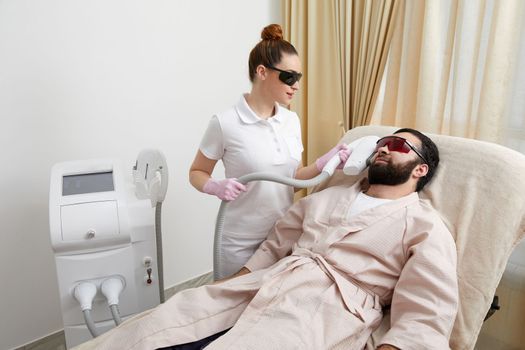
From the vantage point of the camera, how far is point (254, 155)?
1.44 meters

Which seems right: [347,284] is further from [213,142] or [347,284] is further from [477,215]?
[213,142]

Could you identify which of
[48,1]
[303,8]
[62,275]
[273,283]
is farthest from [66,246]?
[303,8]

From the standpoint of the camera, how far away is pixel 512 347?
1688mm

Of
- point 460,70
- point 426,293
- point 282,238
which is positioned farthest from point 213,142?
point 460,70

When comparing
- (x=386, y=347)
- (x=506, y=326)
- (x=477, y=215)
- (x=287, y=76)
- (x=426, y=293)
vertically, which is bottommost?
(x=506, y=326)

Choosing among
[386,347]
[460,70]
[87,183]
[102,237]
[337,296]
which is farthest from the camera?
[460,70]

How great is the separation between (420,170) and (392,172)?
95 millimetres

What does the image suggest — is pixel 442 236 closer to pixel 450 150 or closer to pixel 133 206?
pixel 450 150

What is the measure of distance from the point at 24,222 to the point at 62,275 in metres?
0.68

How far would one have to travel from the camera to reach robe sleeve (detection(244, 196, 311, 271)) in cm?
146

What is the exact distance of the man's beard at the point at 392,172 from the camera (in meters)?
1.34

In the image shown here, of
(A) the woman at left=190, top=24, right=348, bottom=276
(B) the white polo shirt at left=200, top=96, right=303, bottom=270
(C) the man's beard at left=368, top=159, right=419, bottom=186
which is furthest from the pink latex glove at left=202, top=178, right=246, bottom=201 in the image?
(C) the man's beard at left=368, top=159, right=419, bottom=186

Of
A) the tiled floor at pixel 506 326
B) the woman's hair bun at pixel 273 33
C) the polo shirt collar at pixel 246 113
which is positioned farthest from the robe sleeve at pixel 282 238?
the tiled floor at pixel 506 326

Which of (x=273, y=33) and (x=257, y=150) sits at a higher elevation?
(x=273, y=33)
